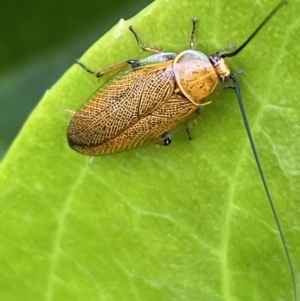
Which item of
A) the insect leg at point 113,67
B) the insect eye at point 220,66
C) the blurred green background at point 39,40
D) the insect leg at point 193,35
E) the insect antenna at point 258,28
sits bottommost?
the insect eye at point 220,66

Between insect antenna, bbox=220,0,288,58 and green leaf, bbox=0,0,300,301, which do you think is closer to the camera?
insect antenna, bbox=220,0,288,58

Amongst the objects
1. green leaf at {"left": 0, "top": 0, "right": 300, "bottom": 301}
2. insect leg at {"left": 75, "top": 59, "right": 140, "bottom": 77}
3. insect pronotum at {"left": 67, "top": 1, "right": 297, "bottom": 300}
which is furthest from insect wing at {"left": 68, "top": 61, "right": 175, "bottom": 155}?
green leaf at {"left": 0, "top": 0, "right": 300, "bottom": 301}

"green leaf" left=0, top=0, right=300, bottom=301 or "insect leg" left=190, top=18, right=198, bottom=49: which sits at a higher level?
"insect leg" left=190, top=18, right=198, bottom=49

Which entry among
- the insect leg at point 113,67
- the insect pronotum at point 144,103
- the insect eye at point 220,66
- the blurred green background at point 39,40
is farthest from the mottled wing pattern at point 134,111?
the blurred green background at point 39,40

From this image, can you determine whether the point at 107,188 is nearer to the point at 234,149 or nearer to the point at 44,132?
the point at 44,132

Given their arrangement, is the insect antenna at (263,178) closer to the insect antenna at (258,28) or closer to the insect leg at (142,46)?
the insect antenna at (258,28)

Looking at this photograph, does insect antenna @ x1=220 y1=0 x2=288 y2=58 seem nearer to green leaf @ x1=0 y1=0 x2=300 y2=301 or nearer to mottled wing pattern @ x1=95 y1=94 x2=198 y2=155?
green leaf @ x1=0 y1=0 x2=300 y2=301
